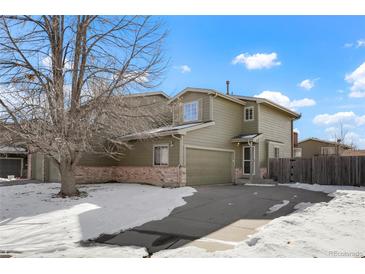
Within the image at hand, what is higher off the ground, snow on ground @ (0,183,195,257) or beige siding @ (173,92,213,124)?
beige siding @ (173,92,213,124)

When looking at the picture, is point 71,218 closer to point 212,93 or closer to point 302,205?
point 302,205

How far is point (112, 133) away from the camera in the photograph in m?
10.5

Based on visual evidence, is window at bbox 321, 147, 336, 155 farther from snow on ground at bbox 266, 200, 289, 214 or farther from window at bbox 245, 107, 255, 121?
snow on ground at bbox 266, 200, 289, 214

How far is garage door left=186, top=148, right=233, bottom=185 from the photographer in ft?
46.3

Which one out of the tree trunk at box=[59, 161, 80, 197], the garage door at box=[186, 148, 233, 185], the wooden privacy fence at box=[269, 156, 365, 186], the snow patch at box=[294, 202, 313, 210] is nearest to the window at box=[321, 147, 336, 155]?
the wooden privacy fence at box=[269, 156, 365, 186]

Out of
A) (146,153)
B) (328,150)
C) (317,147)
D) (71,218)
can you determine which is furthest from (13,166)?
(328,150)

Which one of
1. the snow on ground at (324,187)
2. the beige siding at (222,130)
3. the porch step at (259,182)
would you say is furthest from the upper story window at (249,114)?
the snow on ground at (324,187)

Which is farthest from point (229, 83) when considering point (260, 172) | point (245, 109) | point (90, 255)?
point (90, 255)

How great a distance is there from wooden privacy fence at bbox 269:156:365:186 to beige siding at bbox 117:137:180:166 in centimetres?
693

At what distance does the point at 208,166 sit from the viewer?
15.2 m

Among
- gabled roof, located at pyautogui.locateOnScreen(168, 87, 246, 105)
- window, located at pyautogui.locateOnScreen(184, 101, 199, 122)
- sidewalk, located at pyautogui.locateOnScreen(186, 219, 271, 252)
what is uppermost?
gabled roof, located at pyautogui.locateOnScreen(168, 87, 246, 105)

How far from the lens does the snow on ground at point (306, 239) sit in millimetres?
4473

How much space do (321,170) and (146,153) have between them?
9.50m
